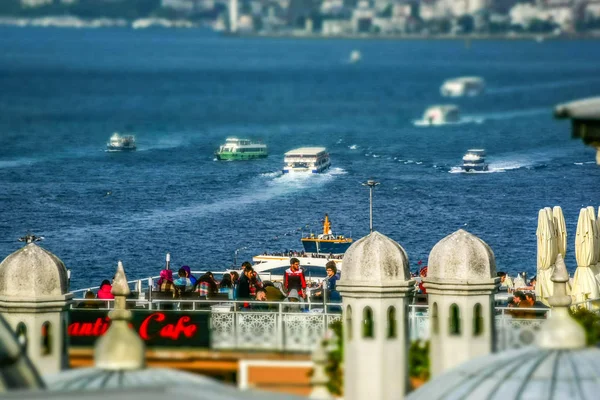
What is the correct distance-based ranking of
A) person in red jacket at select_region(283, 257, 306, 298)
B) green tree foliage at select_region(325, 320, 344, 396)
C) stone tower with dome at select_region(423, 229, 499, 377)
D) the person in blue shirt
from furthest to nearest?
person in red jacket at select_region(283, 257, 306, 298) → the person in blue shirt → stone tower with dome at select_region(423, 229, 499, 377) → green tree foliage at select_region(325, 320, 344, 396)

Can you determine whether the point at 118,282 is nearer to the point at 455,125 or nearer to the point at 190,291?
the point at 190,291

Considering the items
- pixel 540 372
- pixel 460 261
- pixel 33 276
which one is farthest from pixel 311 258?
pixel 540 372

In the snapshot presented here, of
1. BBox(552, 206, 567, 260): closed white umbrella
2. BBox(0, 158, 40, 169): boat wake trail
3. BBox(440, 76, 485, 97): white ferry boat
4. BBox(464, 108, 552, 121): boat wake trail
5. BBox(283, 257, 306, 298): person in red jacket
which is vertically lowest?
BBox(283, 257, 306, 298): person in red jacket

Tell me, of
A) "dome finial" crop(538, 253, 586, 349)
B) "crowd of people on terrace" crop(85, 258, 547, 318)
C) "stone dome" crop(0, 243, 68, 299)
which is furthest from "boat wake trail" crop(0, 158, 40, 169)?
"dome finial" crop(538, 253, 586, 349)

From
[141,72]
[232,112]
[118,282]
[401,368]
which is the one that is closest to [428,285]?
[401,368]

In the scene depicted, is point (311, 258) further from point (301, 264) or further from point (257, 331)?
point (257, 331)

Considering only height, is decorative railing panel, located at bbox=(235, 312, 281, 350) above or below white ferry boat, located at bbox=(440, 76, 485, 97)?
below

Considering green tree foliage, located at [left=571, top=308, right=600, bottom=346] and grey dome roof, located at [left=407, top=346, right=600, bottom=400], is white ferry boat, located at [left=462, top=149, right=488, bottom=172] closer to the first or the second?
green tree foliage, located at [left=571, top=308, right=600, bottom=346]

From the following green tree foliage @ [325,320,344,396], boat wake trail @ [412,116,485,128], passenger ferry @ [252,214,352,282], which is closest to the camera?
green tree foliage @ [325,320,344,396]
